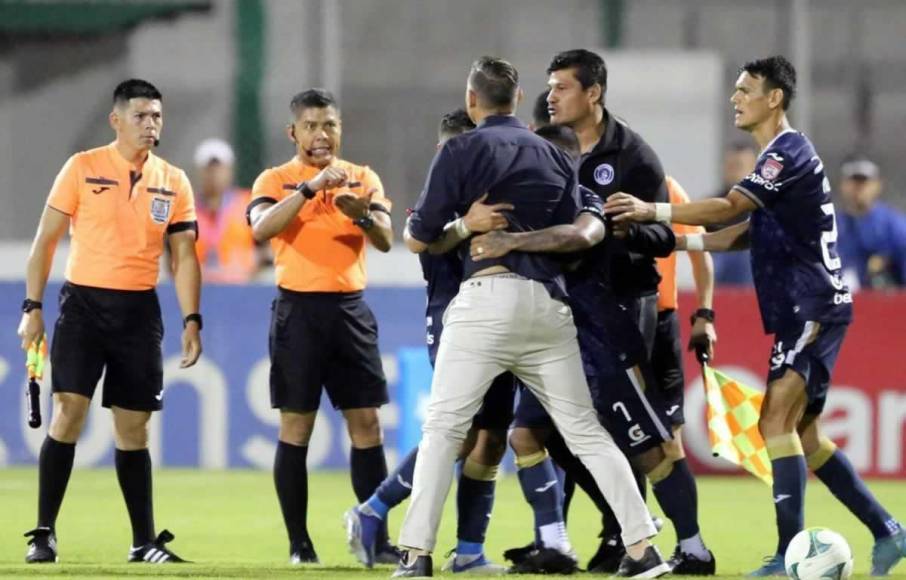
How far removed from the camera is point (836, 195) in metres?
16.5

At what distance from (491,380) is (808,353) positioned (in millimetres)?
1407

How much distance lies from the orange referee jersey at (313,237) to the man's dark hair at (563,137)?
45.3 inches

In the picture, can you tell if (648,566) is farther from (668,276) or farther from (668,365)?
(668,276)

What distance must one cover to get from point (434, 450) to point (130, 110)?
2.49 m

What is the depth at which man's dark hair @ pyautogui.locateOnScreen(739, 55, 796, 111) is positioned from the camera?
8523 mm

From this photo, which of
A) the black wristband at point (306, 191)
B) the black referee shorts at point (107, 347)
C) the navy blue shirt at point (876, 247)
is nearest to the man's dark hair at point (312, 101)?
the black wristband at point (306, 191)

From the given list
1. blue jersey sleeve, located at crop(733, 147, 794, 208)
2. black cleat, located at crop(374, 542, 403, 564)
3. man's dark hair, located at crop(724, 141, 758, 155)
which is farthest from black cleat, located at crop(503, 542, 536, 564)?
man's dark hair, located at crop(724, 141, 758, 155)

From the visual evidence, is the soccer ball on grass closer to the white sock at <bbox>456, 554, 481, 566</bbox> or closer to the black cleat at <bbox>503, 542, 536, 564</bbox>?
the black cleat at <bbox>503, 542, 536, 564</bbox>

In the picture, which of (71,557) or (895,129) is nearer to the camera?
(71,557)

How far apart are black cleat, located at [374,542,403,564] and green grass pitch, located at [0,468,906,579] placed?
0.14 m

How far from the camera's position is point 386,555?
9.19 metres

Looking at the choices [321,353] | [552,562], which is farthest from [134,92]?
[552,562]

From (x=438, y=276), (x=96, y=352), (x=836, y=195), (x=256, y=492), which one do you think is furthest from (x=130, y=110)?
(x=836, y=195)

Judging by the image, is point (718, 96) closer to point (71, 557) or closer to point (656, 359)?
point (656, 359)
